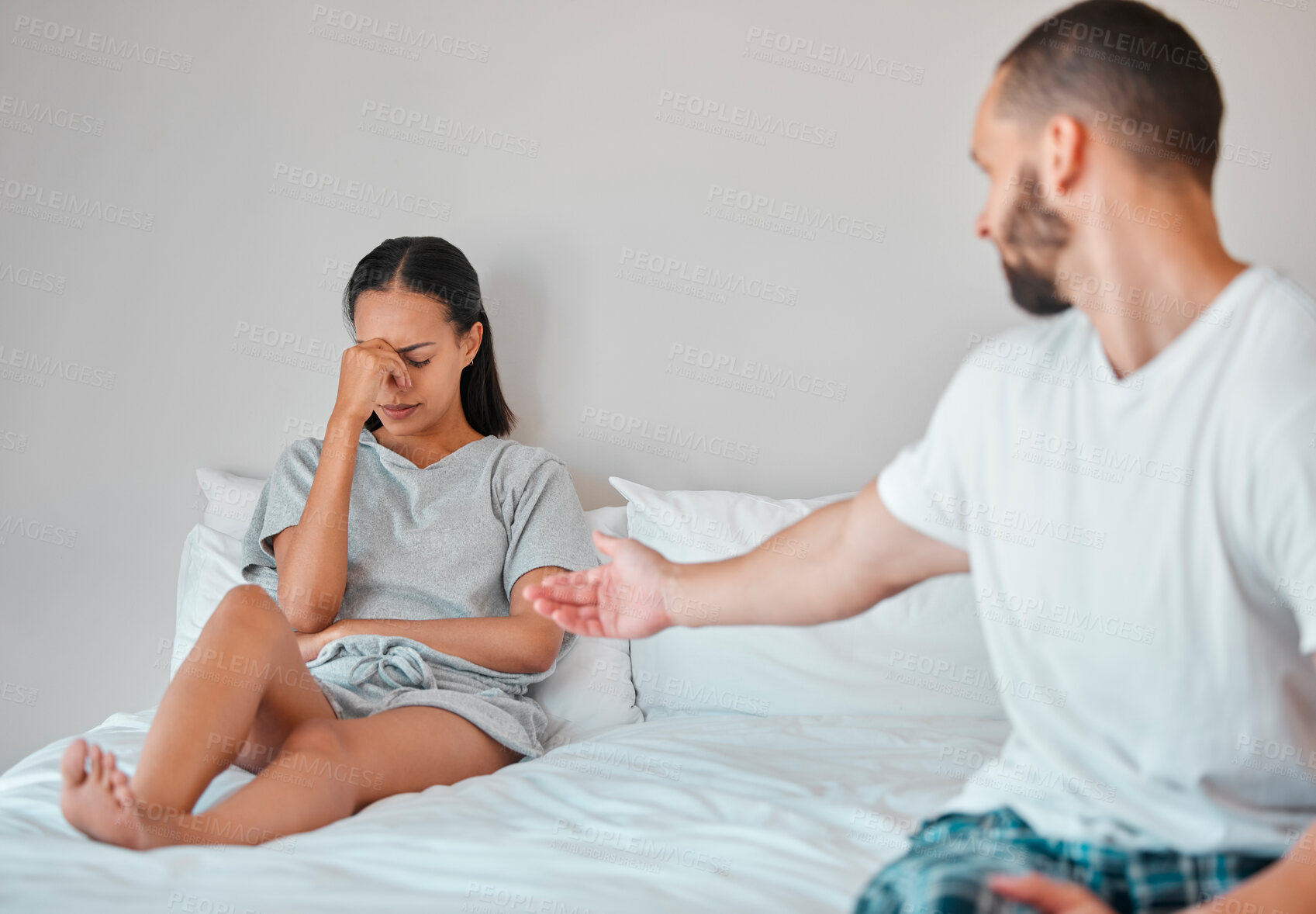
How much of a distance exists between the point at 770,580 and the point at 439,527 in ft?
2.87

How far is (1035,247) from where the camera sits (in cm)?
72

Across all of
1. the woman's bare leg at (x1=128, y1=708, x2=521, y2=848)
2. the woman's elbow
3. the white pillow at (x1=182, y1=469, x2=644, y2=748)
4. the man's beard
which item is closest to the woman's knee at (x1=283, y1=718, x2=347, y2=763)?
the woman's bare leg at (x1=128, y1=708, x2=521, y2=848)

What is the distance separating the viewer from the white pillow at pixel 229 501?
188 centimetres

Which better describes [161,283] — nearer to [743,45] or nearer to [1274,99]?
[743,45]

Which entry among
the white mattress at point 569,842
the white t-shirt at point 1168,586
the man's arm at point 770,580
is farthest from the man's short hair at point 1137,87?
the white mattress at point 569,842

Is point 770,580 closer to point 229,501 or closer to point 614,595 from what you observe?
point 614,595

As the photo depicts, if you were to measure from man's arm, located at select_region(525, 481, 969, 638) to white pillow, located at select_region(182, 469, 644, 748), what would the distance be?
2.28 ft

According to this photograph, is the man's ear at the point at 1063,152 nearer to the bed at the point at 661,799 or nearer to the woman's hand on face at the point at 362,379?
the bed at the point at 661,799

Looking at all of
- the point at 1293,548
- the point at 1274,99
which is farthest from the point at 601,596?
the point at 1274,99

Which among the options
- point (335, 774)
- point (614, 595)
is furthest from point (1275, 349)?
point (335, 774)

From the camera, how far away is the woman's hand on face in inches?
64.4

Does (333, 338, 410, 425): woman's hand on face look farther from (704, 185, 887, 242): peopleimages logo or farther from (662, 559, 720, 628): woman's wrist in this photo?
(662, 559, 720, 628): woman's wrist

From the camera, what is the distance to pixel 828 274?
1.96 meters

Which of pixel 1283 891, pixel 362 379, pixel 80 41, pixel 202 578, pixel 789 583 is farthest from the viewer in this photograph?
pixel 80 41
